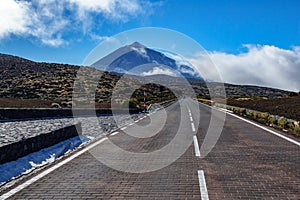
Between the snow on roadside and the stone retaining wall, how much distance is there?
0.43 feet

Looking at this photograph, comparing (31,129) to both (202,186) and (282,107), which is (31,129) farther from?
(282,107)

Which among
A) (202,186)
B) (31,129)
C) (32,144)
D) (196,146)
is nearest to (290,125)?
(196,146)

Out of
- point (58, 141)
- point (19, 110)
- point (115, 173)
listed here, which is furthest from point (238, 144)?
point (19, 110)

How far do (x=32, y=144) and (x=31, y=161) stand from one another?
99 cm

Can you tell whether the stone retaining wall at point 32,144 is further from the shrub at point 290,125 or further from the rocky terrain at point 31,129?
the shrub at point 290,125

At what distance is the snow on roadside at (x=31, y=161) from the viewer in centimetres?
687

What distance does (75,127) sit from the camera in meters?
13.1

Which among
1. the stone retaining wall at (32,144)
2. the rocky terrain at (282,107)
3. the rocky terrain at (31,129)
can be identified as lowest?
the rocky terrain at (31,129)

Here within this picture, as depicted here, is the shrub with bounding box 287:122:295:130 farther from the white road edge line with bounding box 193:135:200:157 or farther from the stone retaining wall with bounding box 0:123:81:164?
the stone retaining wall with bounding box 0:123:81:164

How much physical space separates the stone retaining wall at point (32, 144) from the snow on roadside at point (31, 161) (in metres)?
0.13

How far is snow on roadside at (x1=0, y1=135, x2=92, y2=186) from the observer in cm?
687

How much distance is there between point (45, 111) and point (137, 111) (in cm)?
1154

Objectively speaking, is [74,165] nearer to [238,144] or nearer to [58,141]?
[58,141]

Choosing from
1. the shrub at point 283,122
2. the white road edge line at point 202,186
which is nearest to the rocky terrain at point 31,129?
the white road edge line at point 202,186
